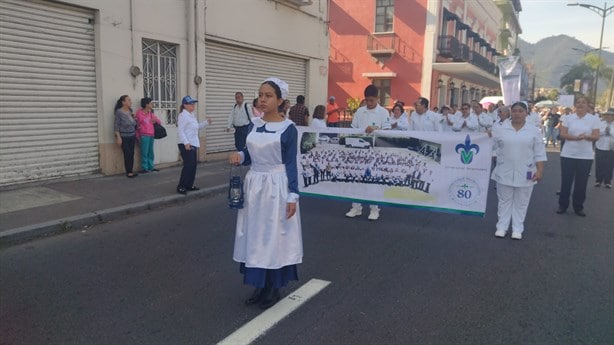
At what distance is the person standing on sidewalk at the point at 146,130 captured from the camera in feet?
33.4

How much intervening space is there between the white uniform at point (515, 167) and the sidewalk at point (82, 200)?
5172 mm

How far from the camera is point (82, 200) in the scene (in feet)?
→ 25.3

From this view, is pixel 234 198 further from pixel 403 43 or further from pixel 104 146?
pixel 403 43

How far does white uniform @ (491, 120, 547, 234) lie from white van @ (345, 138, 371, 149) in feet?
5.94

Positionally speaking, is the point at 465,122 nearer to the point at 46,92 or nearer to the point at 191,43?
the point at 191,43

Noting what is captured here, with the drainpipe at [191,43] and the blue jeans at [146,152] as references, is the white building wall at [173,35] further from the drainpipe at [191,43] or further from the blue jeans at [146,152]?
the blue jeans at [146,152]

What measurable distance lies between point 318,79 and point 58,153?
10.5 m

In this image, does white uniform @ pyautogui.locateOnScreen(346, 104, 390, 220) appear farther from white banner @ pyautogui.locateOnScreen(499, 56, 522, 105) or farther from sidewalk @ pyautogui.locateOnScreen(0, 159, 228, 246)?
white banner @ pyautogui.locateOnScreen(499, 56, 522, 105)

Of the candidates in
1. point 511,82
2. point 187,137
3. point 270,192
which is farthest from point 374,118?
point 511,82

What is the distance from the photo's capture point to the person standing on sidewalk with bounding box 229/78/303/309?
3898 mm

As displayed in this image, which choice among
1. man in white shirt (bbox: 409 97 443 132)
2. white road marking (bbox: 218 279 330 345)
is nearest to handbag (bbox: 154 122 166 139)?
man in white shirt (bbox: 409 97 443 132)

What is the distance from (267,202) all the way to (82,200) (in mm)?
4995

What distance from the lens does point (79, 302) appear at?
4.17 meters

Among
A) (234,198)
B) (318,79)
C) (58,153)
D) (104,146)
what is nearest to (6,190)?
(58,153)
